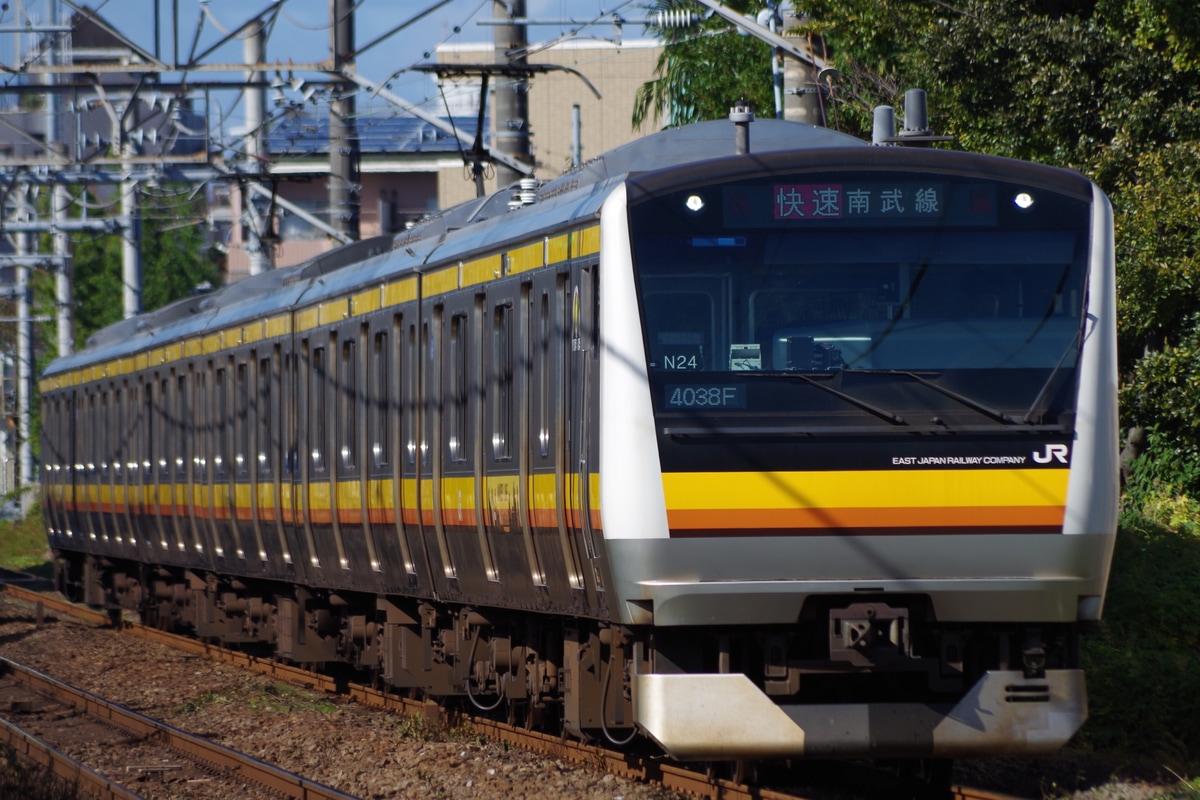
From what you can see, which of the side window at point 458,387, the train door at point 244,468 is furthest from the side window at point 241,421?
the side window at point 458,387

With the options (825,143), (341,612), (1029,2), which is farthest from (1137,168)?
(341,612)

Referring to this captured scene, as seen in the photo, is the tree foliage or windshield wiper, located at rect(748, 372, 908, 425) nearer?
windshield wiper, located at rect(748, 372, 908, 425)

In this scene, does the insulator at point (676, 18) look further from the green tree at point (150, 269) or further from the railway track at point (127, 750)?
the green tree at point (150, 269)

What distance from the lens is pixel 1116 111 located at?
1550 centimetres

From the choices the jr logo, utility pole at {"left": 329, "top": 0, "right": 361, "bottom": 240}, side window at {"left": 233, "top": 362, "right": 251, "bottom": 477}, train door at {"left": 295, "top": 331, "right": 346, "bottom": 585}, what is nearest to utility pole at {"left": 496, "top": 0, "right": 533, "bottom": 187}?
utility pole at {"left": 329, "top": 0, "right": 361, "bottom": 240}

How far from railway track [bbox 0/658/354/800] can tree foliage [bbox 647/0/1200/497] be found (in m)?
7.34

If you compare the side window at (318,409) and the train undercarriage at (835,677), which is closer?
the train undercarriage at (835,677)

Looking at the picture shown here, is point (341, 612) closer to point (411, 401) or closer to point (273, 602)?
point (273, 602)

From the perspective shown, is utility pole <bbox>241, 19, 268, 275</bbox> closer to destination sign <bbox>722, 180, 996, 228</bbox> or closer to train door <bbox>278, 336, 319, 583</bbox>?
train door <bbox>278, 336, 319, 583</bbox>

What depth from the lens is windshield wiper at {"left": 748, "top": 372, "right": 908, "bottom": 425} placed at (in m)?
8.05

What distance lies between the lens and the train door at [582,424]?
8.55m

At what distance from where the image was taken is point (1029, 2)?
1658 centimetres

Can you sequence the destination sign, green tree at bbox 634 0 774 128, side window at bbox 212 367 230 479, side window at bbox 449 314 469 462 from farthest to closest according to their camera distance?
green tree at bbox 634 0 774 128 < side window at bbox 212 367 230 479 < side window at bbox 449 314 469 462 < the destination sign

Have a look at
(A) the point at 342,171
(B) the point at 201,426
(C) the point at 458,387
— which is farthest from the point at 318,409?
(A) the point at 342,171
